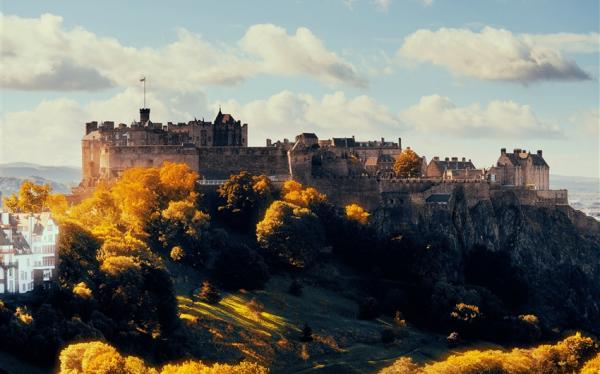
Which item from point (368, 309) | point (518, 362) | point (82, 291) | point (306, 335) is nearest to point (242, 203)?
point (368, 309)

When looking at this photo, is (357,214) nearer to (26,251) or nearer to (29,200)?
(29,200)

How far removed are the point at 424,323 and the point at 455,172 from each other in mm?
54779

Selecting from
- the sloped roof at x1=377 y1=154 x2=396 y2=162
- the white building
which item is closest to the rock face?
the sloped roof at x1=377 y1=154 x2=396 y2=162

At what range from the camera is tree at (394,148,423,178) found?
137m

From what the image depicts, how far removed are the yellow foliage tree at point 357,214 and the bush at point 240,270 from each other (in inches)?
714

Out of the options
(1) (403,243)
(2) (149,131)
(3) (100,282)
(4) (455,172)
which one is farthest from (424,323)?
Result: (4) (455,172)

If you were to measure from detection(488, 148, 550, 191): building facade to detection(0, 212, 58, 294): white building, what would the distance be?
8223cm

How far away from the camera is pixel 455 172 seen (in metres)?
148

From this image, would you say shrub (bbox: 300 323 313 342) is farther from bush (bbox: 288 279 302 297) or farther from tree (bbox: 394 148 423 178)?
tree (bbox: 394 148 423 178)

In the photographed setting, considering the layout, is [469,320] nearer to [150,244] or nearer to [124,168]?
[150,244]

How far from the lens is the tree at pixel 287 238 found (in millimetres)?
101062

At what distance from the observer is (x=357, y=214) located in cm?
11244

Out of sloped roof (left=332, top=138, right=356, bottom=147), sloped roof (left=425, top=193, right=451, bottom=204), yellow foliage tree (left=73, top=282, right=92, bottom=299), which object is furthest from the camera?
sloped roof (left=332, top=138, right=356, bottom=147)

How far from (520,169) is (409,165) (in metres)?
23.5
